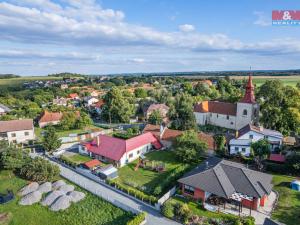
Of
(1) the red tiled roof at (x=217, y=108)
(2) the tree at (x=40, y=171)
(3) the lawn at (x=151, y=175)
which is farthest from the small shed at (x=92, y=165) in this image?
(1) the red tiled roof at (x=217, y=108)

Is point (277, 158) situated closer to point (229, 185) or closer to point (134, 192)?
point (229, 185)

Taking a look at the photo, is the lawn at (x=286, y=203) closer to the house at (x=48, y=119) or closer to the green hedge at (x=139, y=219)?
the green hedge at (x=139, y=219)

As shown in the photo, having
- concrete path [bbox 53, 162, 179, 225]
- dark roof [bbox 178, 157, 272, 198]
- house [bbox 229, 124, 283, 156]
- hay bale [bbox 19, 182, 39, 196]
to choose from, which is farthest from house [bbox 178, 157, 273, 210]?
hay bale [bbox 19, 182, 39, 196]

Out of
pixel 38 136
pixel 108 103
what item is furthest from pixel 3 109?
pixel 108 103

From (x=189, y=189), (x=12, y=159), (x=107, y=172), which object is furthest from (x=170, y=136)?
(x=12, y=159)

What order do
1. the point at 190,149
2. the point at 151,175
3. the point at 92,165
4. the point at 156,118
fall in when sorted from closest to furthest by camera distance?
the point at 151,175 → the point at 92,165 → the point at 190,149 → the point at 156,118

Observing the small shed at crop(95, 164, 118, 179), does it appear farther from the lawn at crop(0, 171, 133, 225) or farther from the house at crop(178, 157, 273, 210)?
the house at crop(178, 157, 273, 210)
